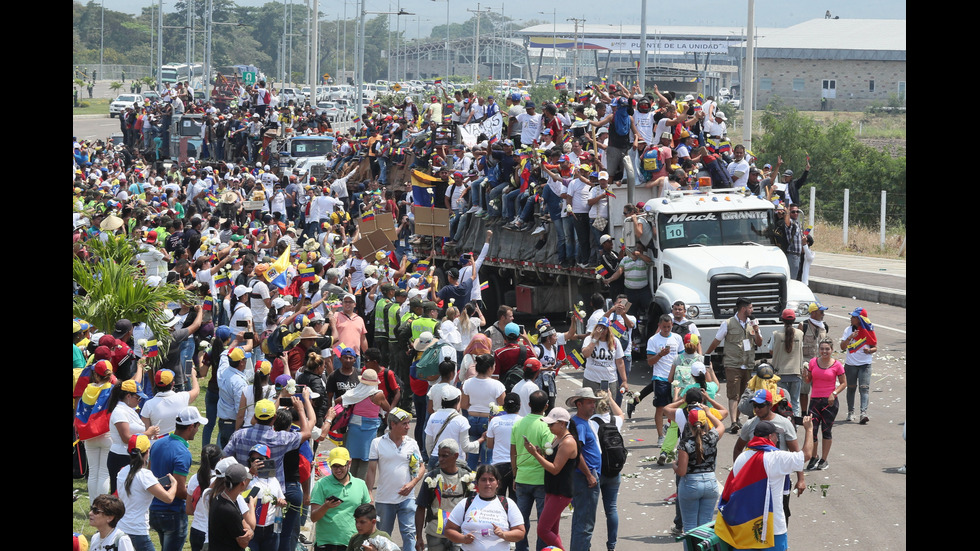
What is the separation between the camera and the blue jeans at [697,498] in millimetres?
10586

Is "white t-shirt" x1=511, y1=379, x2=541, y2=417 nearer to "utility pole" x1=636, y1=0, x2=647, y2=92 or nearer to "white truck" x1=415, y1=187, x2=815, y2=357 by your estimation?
"white truck" x1=415, y1=187, x2=815, y2=357

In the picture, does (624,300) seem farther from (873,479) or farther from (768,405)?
(768,405)

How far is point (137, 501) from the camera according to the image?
9.45 m

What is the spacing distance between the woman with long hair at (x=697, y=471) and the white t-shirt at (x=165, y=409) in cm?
425

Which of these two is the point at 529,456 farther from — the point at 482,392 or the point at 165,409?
the point at 165,409

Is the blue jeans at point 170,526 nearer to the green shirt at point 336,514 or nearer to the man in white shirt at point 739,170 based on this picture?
the green shirt at point 336,514

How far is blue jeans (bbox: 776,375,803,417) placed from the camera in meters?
14.9

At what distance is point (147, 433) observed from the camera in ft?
35.2

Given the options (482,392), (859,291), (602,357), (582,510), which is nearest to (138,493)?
(582,510)

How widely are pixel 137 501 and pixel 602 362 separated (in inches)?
257

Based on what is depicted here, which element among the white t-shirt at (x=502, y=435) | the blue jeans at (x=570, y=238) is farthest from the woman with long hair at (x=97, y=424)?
the blue jeans at (x=570, y=238)
